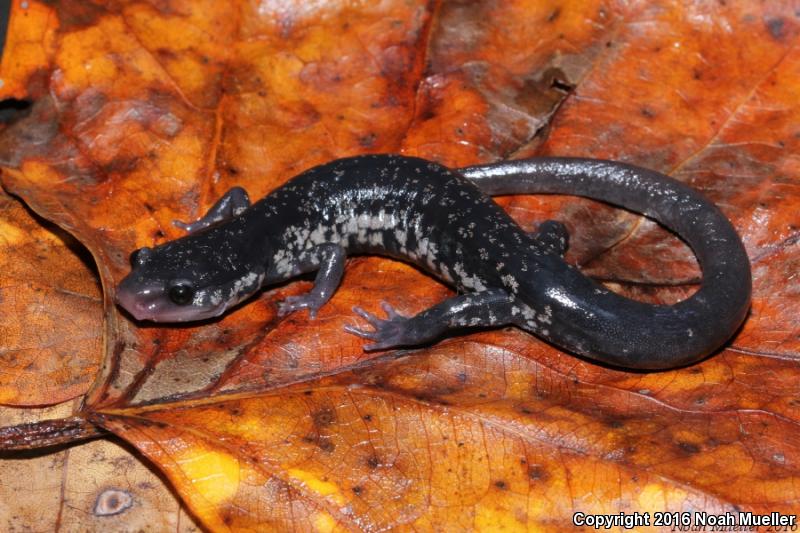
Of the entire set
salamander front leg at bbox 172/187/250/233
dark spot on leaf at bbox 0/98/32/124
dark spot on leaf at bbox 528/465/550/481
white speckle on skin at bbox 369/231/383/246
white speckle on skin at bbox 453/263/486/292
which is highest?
dark spot on leaf at bbox 0/98/32/124

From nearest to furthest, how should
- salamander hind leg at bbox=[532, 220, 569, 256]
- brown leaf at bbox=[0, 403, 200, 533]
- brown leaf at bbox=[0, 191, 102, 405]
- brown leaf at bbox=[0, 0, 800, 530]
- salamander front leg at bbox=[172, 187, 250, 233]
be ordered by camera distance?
brown leaf at bbox=[0, 0, 800, 530] < brown leaf at bbox=[0, 403, 200, 533] < brown leaf at bbox=[0, 191, 102, 405] < salamander hind leg at bbox=[532, 220, 569, 256] < salamander front leg at bbox=[172, 187, 250, 233]

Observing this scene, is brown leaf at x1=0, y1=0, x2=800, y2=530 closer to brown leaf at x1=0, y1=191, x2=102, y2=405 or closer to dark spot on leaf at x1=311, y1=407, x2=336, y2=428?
dark spot on leaf at x1=311, y1=407, x2=336, y2=428

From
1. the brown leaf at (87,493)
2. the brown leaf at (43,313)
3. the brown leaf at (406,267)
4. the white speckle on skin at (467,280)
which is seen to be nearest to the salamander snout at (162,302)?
the brown leaf at (406,267)

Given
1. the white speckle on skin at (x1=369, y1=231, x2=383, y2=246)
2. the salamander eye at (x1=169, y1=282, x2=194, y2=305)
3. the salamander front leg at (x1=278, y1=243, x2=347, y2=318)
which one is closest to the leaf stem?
the salamander eye at (x1=169, y1=282, x2=194, y2=305)

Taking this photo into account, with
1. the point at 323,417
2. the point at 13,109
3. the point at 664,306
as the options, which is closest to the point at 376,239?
the point at 323,417

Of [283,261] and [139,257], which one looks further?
[283,261]

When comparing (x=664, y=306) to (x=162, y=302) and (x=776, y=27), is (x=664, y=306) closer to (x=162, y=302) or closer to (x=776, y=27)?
(x=776, y=27)
